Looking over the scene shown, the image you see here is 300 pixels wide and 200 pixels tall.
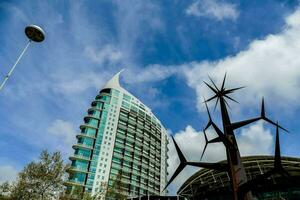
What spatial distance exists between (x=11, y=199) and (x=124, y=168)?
5222cm

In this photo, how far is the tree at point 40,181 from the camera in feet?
77.7

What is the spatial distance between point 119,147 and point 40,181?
175 feet

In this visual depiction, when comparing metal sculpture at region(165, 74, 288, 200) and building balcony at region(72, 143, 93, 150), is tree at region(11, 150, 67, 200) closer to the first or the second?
metal sculpture at region(165, 74, 288, 200)

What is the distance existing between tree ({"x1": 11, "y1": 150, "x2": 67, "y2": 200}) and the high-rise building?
36010 mm

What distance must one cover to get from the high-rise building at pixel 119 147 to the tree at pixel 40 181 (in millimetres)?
36010

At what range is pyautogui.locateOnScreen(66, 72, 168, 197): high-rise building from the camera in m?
66.2

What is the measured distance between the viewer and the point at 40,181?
79.5ft

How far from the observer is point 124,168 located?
7531 centimetres

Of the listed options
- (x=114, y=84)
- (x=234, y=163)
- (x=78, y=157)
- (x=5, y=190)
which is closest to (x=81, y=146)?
(x=78, y=157)

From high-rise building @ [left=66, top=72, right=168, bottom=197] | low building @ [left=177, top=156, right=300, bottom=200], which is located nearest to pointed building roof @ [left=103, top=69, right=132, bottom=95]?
high-rise building @ [left=66, top=72, right=168, bottom=197]

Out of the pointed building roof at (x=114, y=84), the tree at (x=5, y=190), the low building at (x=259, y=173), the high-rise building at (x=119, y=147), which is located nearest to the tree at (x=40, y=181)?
the tree at (x=5, y=190)

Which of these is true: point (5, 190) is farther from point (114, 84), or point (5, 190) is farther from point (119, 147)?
point (114, 84)

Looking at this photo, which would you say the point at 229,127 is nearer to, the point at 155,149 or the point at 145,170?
the point at 145,170

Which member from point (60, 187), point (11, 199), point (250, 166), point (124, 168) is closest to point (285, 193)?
point (250, 166)
